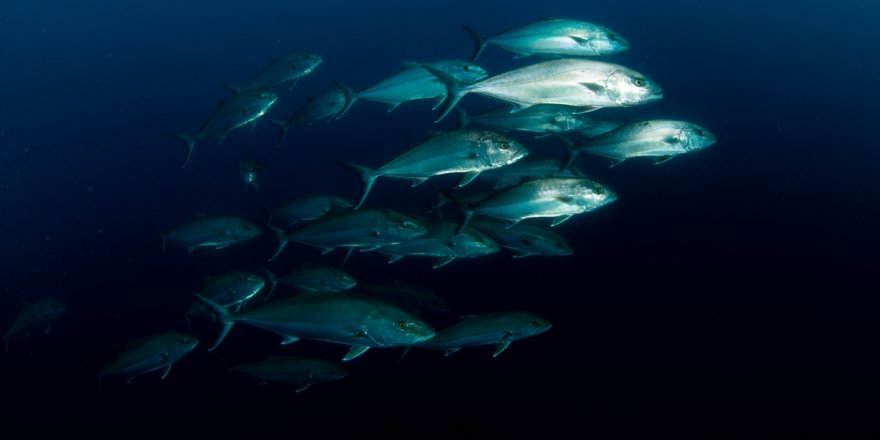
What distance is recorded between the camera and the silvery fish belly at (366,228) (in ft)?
12.5

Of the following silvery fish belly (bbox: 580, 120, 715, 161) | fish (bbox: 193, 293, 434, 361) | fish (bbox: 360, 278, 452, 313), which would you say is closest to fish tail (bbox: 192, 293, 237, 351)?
fish (bbox: 193, 293, 434, 361)

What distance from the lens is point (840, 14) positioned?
53.4 metres

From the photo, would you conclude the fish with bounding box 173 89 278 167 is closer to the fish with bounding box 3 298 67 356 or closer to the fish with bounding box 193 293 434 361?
the fish with bounding box 193 293 434 361

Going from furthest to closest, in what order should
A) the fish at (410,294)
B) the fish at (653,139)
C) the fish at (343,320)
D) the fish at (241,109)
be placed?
1. the fish at (241,109)
2. the fish at (410,294)
3. the fish at (653,139)
4. the fish at (343,320)

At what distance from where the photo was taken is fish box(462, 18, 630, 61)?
399cm

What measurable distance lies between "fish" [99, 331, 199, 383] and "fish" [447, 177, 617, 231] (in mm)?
2882

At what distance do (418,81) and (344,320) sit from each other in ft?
8.71

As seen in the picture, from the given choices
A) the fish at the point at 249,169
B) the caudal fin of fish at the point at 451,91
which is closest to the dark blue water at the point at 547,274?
the fish at the point at 249,169

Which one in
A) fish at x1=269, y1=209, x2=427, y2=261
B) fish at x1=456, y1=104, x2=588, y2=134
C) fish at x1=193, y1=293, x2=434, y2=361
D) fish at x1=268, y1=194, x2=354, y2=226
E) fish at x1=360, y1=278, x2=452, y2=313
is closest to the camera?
fish at x1=193, y1=293, x2=434, y2=361

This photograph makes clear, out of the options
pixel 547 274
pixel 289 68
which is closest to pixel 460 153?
pixel 289 68

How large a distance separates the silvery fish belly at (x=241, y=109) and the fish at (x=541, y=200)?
3111 mm

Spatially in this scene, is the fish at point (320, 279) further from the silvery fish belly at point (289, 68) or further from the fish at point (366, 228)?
the silvery fish belly at point (289, 68)

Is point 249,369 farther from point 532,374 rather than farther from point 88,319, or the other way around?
point 88,319

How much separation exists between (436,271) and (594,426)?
11.9 ft
